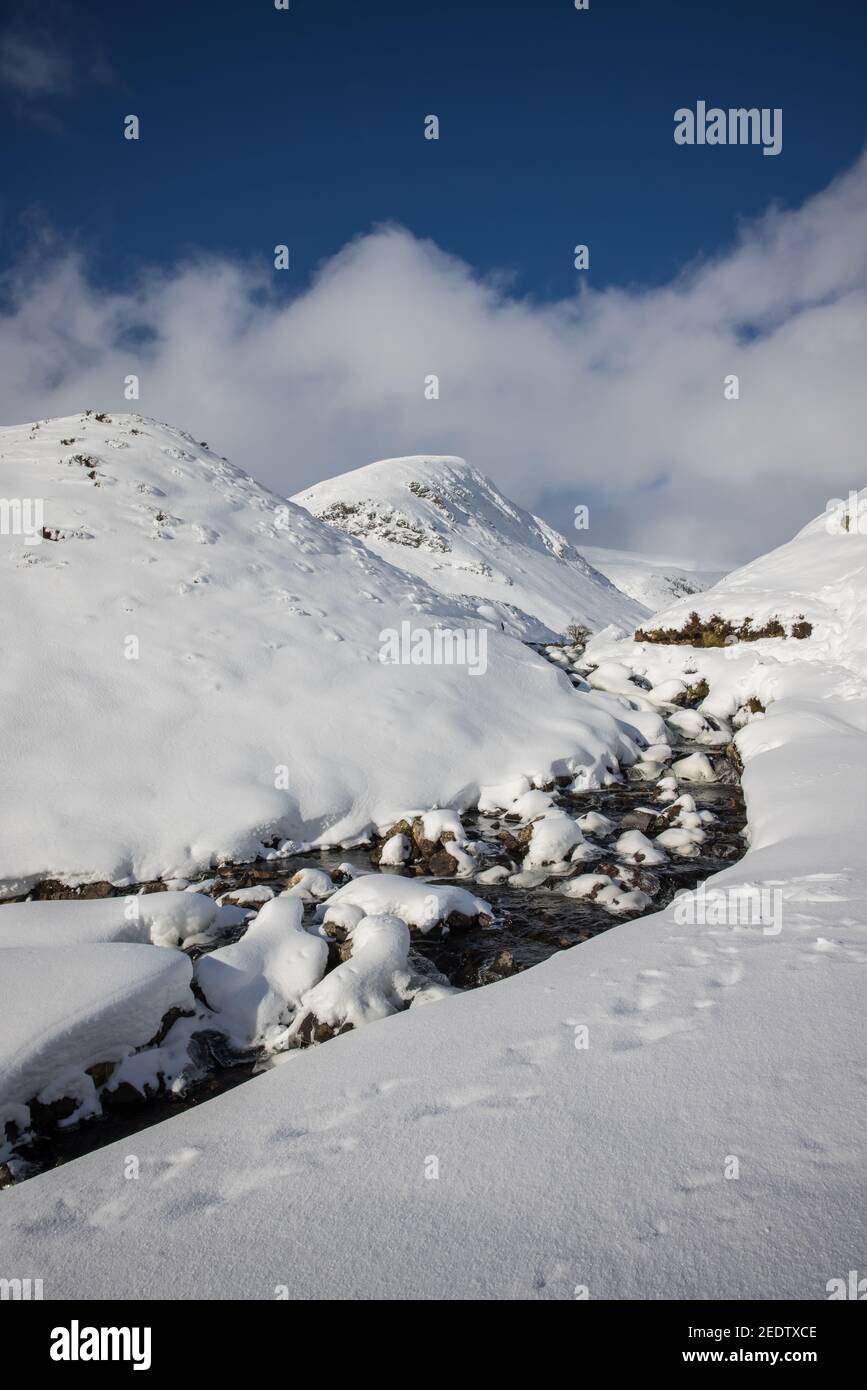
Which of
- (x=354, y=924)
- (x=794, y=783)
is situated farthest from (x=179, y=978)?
(x=794, y=783)

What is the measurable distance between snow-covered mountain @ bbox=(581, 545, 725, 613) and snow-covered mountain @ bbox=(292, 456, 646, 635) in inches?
1333

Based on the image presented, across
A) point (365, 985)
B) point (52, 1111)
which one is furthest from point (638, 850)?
point (52, 1111)

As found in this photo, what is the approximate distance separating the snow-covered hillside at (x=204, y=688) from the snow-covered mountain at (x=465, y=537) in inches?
1645

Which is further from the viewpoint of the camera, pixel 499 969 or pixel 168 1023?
pixel 499 969

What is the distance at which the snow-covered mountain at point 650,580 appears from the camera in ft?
450

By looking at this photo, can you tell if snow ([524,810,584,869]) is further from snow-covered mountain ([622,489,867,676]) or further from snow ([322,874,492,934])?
snow-covered mountain ([622,489,867,676])

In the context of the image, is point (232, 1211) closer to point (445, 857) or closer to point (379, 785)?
point (445, 857)

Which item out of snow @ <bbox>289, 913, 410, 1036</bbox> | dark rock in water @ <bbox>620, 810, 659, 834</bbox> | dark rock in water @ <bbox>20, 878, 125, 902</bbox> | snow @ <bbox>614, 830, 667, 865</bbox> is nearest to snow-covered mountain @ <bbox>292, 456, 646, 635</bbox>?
dark rock in water @ <bbox>620, 810, 659, 834</bbox>

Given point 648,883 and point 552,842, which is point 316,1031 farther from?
point 552,842

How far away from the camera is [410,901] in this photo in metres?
7.24

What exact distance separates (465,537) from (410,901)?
82.7 metres

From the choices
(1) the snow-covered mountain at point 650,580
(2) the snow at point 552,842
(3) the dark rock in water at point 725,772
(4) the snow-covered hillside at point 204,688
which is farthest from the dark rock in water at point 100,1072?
(1) the snow-covered mountain at point 650,580

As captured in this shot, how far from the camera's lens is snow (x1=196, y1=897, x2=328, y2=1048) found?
534 centimetres
